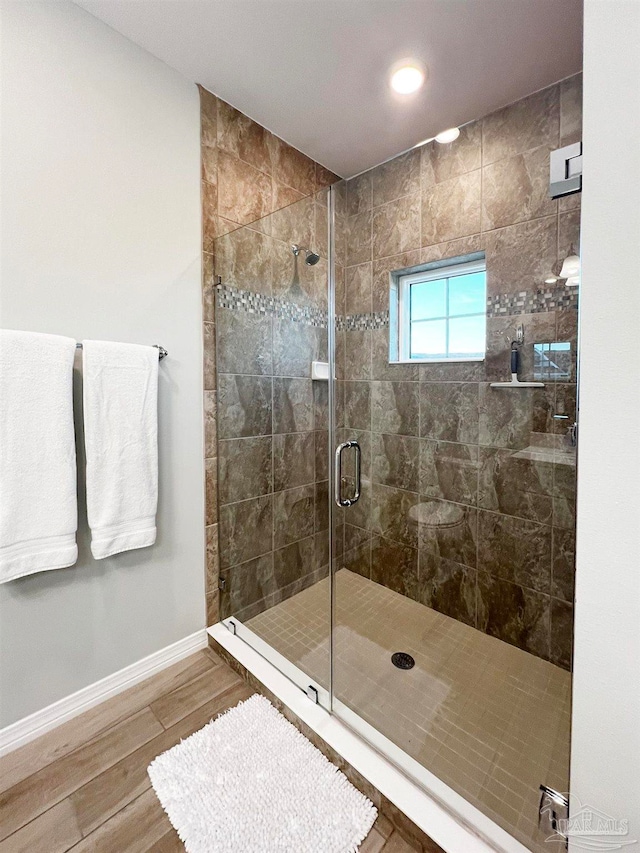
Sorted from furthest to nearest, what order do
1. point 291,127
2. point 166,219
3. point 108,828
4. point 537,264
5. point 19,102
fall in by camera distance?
point 291,127 → point 166,219 → point 537,264 → point 19,102 → point 108,828

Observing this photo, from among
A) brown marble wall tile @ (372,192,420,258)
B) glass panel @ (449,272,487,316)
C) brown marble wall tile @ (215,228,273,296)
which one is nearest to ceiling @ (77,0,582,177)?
brown marble wall tile @ (372,192,420,258)

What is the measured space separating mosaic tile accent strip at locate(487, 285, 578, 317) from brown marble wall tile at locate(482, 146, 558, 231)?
287mm

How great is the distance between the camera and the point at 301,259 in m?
1.74

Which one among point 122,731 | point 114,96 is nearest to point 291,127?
point 114,96

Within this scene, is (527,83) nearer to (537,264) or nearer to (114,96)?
(537,264)

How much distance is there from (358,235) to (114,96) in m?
1.12

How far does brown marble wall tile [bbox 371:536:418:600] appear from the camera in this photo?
198cm

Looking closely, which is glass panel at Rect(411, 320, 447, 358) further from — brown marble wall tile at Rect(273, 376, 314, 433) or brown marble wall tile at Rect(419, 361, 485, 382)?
brown marble wall tile at Rect(273, 376, 314, 433)

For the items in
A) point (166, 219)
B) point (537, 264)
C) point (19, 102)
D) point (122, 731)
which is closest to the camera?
point (19, 102)

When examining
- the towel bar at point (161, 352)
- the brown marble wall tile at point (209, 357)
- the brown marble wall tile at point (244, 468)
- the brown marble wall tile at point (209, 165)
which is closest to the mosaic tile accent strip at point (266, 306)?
the brown marble wall tile at point (209, 357)

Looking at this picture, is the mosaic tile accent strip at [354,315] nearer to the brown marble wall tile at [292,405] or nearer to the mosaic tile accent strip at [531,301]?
the mosaic tile accent strip at [531,301]

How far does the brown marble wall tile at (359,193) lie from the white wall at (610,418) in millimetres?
1180

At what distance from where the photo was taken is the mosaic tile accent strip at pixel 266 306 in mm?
1735

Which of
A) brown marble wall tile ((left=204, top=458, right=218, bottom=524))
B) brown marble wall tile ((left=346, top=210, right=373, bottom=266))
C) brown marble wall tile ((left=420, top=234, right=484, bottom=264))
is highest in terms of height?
brown marble wall tile ((left=346, top=210, right=373, bottom=266))
